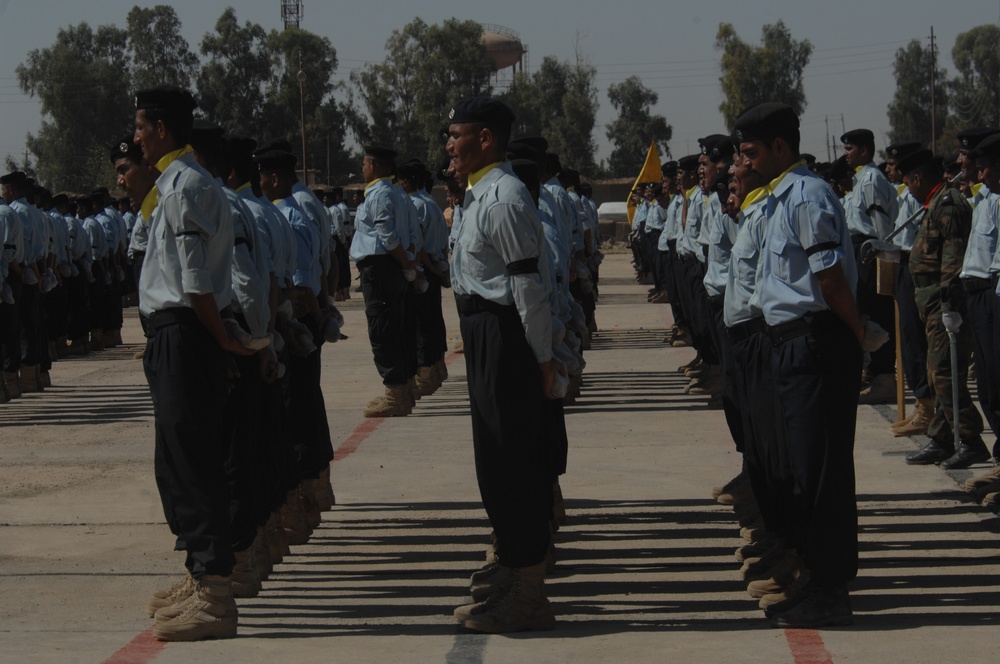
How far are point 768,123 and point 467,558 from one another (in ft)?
8.75

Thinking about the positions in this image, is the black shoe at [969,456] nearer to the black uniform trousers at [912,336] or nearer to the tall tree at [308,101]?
the black uniform trousers at [912,336]

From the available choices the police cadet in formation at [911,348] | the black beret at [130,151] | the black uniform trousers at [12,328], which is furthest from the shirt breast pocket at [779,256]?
the black uniform trousers at [12,328]

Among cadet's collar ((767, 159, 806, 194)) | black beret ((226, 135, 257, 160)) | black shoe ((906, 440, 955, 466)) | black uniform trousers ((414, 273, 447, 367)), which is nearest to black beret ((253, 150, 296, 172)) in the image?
black beret ((226, 135, 257, 160))

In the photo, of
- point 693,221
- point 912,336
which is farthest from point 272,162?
point 693,221

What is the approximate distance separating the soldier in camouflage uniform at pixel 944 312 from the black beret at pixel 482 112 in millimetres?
4250

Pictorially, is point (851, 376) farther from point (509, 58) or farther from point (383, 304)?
point (509, 58)

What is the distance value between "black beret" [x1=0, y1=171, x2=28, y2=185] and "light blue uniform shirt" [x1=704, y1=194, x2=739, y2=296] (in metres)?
8.57

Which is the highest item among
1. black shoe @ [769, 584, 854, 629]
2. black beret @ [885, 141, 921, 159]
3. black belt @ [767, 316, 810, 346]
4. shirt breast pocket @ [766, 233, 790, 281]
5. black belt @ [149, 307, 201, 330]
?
black beret @ [885, 141, 921, 159]

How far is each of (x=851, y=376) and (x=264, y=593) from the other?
2.87 m

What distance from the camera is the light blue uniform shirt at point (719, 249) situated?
941 centimetres

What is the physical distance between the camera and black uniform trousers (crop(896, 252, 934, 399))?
11.0 m

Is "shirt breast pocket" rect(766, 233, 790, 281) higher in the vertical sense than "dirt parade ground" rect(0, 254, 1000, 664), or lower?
higher

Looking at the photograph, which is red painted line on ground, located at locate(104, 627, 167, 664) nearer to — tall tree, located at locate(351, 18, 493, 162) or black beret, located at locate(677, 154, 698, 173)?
black beret, located at locate(677, 154, 698, 173)

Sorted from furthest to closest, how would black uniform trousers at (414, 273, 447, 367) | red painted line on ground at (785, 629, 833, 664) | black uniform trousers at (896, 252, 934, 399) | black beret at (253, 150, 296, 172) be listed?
black uniform trousers at (414, 273, 447, 367) → black uniform trousers at (896, 252, 934, 399) → black beret at (253, 150, 296, 172) → red painted line on ground at (785, 629, 833, 664)
